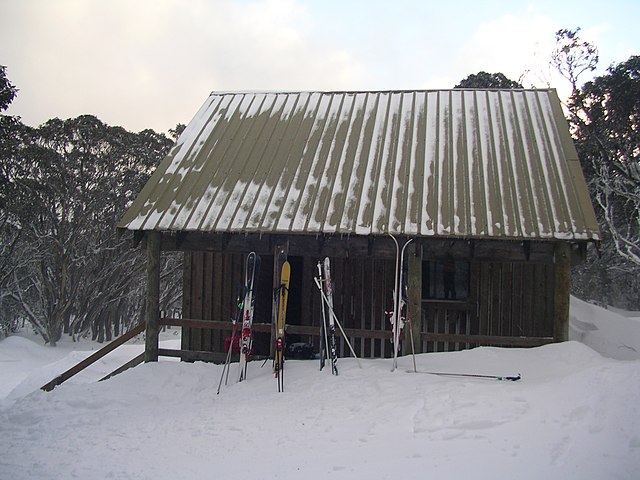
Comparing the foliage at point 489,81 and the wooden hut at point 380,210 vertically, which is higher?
the foliage at point 489,81

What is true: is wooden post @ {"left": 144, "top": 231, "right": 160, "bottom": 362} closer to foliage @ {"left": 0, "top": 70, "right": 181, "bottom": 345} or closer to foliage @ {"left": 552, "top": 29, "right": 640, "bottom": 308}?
foliage @ {"left": 0, "top": 70, "right": 181, "bottom": 345}

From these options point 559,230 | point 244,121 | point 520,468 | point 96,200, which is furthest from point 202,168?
point 96,200

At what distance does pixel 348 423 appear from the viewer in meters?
5.96

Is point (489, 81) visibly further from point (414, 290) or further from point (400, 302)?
point (400, 302)

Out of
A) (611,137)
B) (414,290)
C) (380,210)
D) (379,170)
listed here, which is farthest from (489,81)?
(414,290)

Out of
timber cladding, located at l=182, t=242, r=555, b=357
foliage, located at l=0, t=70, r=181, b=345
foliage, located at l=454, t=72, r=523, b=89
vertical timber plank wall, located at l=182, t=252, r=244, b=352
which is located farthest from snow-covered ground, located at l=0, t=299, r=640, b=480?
foliage, located at l=454, t=72, r=523, b=89

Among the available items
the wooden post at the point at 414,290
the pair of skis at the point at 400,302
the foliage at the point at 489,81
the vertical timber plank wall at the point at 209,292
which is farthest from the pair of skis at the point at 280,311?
the foliage at the point at 489,81

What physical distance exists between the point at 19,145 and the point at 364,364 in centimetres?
1640

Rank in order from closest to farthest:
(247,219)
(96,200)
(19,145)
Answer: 1. (247,219)
2. (19,145)
3. (96,200)

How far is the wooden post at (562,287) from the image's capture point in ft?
25.7

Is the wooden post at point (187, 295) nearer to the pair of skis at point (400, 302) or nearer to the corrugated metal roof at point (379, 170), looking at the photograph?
the corrugated metal roof at point (379, 170)

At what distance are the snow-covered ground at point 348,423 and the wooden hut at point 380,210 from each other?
3.29ft

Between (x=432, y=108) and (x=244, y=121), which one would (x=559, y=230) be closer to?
(x=432, y=108)

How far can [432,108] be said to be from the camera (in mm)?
11195
